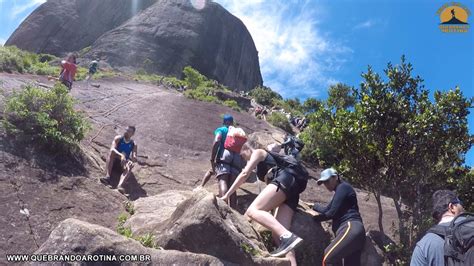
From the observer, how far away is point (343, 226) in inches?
260

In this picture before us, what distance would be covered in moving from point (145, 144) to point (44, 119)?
20.3 ft

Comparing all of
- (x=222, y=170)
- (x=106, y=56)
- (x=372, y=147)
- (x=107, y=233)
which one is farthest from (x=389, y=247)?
(x=106, y=56)

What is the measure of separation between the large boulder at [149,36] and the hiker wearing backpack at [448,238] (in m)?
44.3

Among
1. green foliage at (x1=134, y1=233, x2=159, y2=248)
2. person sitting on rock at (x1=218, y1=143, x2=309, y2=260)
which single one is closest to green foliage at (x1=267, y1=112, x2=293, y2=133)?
person sitting on rock at (x1=218, y1=143, x2=309, y2=260)

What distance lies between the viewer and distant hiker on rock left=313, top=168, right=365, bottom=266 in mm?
6332

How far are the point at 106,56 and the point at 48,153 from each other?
40.9 metres

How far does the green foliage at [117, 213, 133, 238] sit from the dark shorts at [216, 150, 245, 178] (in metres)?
1.91

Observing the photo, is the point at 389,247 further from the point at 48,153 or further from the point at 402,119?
the point at 48,153

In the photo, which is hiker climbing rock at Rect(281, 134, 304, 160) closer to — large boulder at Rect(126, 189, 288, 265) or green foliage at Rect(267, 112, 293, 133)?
large boulder at Rect(126, 189, 288, 265)

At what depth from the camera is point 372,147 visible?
10.3 metres

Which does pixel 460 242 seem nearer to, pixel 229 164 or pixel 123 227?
pixel 229 164

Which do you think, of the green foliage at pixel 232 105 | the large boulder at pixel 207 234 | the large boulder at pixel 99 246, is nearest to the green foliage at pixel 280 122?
the green foliage at pixel 232 105

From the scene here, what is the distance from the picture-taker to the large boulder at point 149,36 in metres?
50.8

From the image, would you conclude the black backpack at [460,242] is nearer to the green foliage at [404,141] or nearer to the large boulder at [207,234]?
the large boulder at [207,234]
